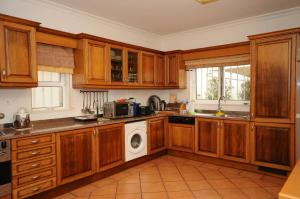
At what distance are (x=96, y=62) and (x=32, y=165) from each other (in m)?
1.68

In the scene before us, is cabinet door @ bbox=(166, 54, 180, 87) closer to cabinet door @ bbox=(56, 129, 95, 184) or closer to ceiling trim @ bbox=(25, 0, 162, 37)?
ceiling trim @ bbox=(25, 0, 162, 37)

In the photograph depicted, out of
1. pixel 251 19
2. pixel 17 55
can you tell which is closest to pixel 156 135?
pixel 17 55

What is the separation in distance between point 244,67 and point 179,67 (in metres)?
1.24

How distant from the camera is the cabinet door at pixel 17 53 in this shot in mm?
2412

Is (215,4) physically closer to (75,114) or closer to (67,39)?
(67,39)

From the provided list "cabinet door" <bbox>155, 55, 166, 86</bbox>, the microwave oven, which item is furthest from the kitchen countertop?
"cabinet door" <bbox>155, 55, 166, 86</bbox>

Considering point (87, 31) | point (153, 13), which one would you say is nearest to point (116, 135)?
point (87, 31)

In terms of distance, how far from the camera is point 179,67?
451 cm

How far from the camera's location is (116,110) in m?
3.58

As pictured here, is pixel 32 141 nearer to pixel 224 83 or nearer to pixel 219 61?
pixel 219 61

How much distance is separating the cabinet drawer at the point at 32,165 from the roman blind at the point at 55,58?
1.23m

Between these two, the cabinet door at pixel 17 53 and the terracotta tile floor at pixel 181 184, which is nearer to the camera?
the cabinet door at pixel 17 53

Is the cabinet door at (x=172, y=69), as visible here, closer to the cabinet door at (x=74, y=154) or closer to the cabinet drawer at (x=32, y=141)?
the cabinet door at (x=74, y=154)

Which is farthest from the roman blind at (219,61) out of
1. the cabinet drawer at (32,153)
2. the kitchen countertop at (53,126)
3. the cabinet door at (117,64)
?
the cabinet drawer at (32,153)
